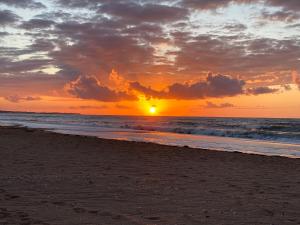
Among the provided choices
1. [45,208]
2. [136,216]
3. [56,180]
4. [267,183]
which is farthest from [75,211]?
[267,183]

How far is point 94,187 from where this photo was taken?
8422 millimetres

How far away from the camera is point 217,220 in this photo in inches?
238

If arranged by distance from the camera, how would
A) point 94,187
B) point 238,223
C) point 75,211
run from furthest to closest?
point 94,187, point 75,211, point 238,223

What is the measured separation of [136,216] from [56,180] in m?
3.64

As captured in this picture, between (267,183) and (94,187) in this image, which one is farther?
(267,183)

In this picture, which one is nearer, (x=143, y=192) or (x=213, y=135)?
(x=143, y=192)

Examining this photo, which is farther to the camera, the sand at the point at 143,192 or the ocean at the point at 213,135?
the ocean at the point at 213,135

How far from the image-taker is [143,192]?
8.05 meters

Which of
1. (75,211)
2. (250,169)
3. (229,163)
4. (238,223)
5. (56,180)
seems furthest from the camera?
(229,163)

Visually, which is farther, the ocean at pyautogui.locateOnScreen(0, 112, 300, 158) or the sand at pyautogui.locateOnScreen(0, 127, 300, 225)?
the ocean at pyautogui.locateOnScreen(0, 112, 300, 158)

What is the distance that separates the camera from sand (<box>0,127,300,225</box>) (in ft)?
20.0

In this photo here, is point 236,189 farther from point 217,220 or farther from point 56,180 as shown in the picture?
point 56,180

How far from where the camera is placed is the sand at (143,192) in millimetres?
6105

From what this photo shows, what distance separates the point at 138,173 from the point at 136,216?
4.58 metres
